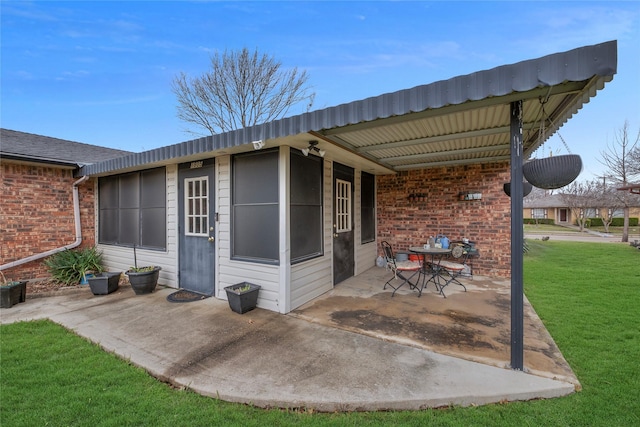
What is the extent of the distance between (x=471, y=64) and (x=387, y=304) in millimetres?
7476

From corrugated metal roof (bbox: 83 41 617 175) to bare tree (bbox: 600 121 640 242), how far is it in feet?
44.8

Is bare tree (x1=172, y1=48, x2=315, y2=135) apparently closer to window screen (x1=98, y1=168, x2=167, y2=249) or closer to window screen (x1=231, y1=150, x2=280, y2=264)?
window screen (x1=98, y1=168, x2=167, y2=249)

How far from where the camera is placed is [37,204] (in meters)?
5.63

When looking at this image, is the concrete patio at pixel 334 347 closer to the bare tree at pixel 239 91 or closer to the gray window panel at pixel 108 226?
the gray window panel at pixel 108 226

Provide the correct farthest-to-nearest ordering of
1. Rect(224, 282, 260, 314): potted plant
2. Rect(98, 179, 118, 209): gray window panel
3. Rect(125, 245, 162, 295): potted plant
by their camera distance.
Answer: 1. Rect(98, 179, 118, 209): gray window panel
2. Rect(125, 245, 162, 295): potted plant
3. Rect(224, 282, 260, 314): potted plant

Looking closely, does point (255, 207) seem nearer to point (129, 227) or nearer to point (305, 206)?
point (305, 206)

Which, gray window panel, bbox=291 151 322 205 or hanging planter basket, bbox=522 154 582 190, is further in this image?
gray window panel, bbox=291 151 322 205

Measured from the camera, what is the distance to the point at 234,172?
14.3ft

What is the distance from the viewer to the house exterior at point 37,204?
525 cm

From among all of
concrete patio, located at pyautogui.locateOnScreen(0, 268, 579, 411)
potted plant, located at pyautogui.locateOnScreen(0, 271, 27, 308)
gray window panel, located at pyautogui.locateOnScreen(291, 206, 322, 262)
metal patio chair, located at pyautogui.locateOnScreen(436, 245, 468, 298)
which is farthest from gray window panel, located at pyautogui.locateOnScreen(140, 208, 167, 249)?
metal patio chair, located at pyautogui.locateOnScreen(436, 245, 468, 298)

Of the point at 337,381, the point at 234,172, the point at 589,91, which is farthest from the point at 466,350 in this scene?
the point at 234,172

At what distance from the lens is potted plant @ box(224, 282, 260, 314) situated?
378 cm

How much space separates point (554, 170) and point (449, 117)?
121 cm

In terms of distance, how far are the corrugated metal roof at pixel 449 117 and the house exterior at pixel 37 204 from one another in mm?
1296
